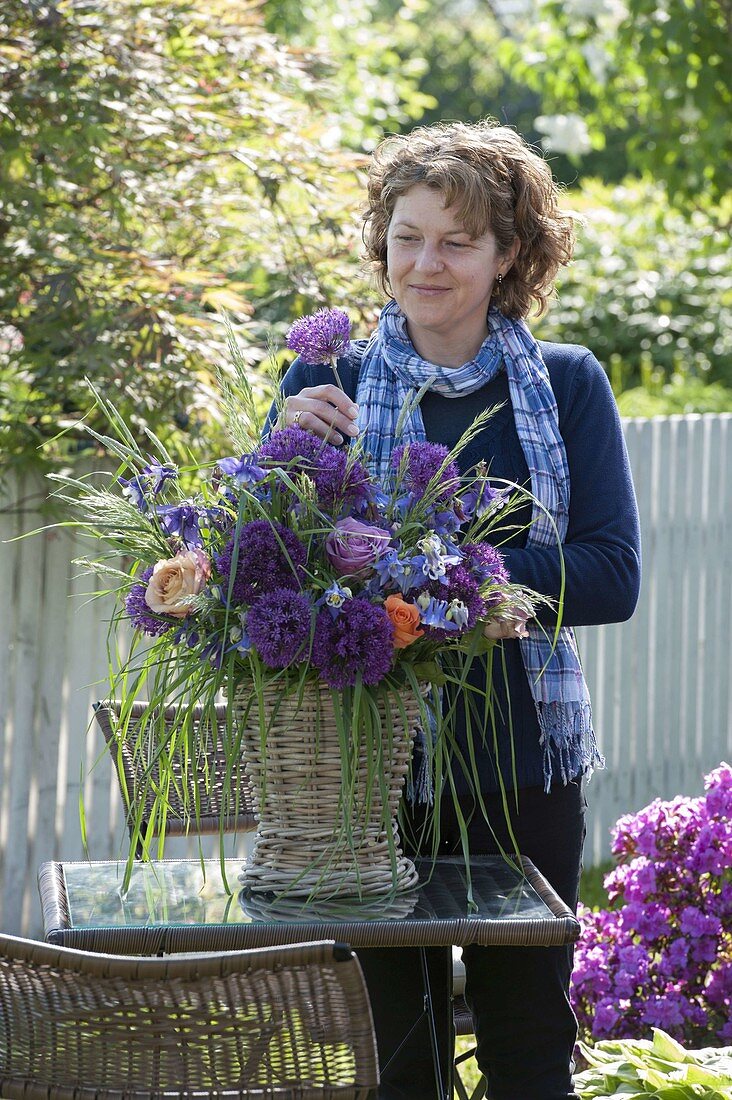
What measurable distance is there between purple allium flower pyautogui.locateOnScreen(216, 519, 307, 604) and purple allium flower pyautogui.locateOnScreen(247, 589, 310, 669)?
3 cm

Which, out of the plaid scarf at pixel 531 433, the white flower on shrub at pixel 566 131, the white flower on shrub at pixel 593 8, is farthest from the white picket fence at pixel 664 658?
the white flower on shrub at pixel 566 131

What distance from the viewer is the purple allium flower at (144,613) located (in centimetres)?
183

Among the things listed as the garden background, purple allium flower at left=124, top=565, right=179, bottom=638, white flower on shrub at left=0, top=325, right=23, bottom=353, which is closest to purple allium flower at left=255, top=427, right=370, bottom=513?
purple allium flower at left=124, top=565, right=179, bottom=638

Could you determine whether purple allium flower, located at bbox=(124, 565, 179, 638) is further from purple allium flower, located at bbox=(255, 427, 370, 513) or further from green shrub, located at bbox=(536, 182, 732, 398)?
green shrub, located at bbox=(536, 182, 732, 398)

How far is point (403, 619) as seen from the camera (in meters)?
1.75

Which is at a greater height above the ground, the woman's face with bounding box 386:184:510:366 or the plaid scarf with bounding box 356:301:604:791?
the woman's face with bounding box 386:184:510:366

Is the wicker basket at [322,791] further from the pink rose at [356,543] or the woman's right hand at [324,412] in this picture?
the woman's right hand at [324,412]

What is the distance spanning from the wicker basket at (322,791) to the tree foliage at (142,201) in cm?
178

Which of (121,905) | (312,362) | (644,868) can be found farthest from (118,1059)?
(644,868)

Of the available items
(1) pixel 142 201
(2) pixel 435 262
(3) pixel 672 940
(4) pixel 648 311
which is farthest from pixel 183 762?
(4) pixel 648 311

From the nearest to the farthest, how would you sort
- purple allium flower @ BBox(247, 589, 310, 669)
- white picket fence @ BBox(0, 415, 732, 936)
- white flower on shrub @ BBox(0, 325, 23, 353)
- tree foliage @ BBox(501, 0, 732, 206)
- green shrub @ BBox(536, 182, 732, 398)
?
purple allium flower @ BBox(247, 589, 310, 669), white flower on shrub @ BBox(0, 325, 23, 353), white picket fence @ BBox(0, 415, 732, 936), tree foliage @ BBox(501, 0, 732, 206), green shrub @ BBox(536, 182, 732, 398)

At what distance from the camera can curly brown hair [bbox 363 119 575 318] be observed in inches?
85.4

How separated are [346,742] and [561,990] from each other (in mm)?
647

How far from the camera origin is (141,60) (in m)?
3.88
